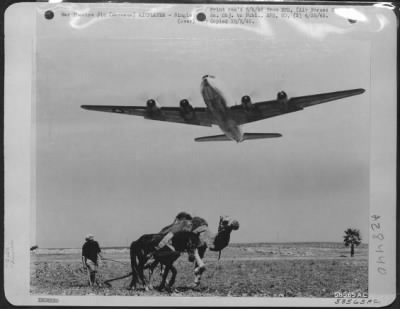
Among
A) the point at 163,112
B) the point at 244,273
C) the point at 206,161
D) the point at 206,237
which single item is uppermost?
the point at 163,112

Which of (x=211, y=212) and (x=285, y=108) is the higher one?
(x=285, y=108)

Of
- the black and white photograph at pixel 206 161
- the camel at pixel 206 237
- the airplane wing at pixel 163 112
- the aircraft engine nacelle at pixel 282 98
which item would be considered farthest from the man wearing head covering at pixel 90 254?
the aircraft engine nacelle at pixel 282 98

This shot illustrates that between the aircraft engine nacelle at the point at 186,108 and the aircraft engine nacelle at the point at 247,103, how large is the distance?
0.20 m

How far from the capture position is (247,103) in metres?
1.80

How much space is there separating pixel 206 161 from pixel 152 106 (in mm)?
282

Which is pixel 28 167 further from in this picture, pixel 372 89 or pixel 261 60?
pixel 372 89

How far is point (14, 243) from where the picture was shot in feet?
5.74

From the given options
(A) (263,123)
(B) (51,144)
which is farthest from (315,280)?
(B) (51,144)

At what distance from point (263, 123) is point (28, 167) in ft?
2.88

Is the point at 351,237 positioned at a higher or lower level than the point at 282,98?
lower

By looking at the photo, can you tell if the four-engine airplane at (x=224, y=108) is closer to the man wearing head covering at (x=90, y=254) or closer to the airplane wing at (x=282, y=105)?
the airplane wing at (x=282, y=105)

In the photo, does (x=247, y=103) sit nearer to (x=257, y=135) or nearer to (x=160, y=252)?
(x=257, y=135)

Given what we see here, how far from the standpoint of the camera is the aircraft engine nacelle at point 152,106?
1743mm

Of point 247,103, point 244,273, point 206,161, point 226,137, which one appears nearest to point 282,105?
point 247,103
